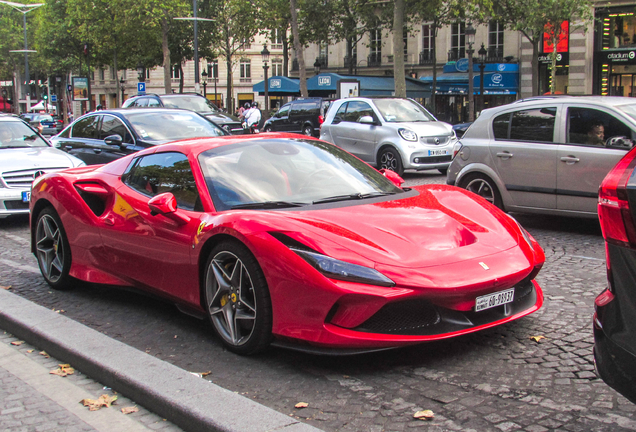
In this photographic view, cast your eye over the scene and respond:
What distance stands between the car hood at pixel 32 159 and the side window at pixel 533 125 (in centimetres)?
589

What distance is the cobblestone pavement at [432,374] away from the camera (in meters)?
→ 3.12

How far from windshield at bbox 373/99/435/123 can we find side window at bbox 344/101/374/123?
0.23m

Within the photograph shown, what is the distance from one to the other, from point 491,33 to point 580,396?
45.9 metres

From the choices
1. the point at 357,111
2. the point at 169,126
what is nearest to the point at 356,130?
the point at 357,111

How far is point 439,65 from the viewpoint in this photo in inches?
1964

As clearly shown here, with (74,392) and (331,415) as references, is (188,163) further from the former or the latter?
(331,415)

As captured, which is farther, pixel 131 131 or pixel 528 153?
pixel 131 131

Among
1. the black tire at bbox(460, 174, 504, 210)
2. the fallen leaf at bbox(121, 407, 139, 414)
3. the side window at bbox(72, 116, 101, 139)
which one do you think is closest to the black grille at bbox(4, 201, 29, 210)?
the side window at bbox(72, 116, 101, 139)

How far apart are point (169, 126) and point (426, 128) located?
18.8 ft

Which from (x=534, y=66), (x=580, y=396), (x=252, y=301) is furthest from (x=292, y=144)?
(x=534, y=66)

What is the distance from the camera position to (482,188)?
29.0 ft

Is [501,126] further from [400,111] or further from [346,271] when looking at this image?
[400,111]

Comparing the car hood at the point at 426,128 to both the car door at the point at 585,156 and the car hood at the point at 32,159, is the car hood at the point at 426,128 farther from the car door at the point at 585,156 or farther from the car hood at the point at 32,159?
the car hood at the point at 32,159

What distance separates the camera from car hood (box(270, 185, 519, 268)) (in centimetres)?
370
